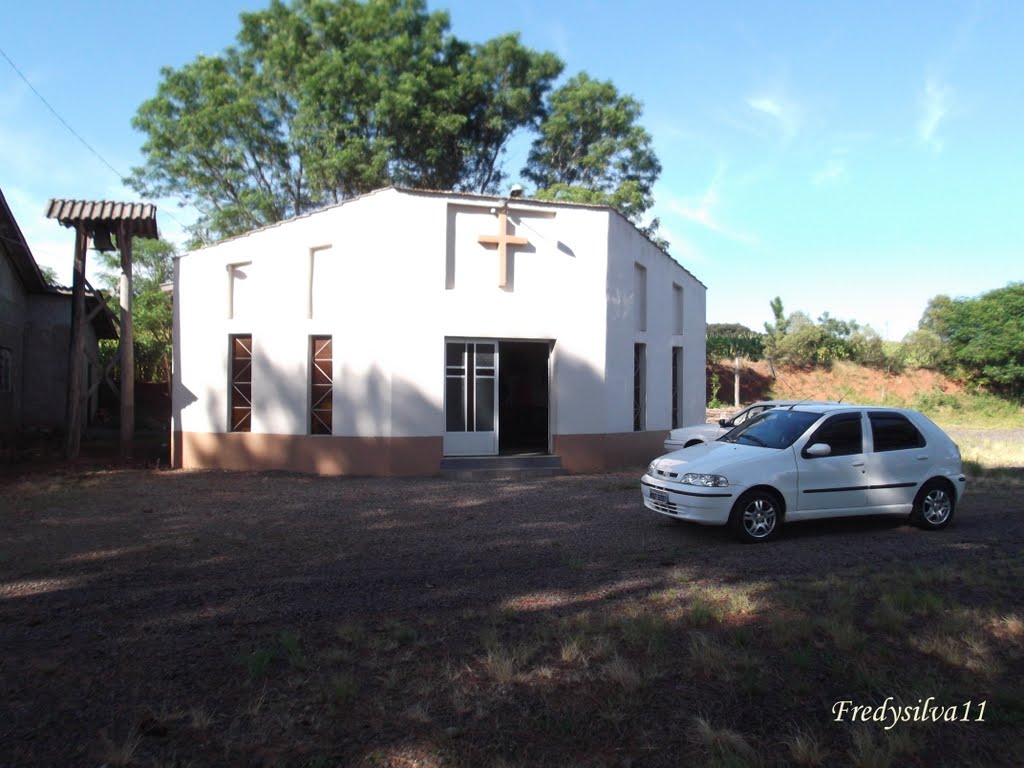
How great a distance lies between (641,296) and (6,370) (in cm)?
1582

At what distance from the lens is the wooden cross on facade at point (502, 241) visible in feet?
45.0

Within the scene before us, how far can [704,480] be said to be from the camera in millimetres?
7848

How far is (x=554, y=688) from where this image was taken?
4211 millimetres

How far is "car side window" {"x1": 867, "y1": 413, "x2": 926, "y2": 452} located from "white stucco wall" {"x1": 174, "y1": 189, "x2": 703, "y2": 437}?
6.31m

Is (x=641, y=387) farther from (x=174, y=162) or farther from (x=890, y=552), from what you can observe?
(x=174, y=162)

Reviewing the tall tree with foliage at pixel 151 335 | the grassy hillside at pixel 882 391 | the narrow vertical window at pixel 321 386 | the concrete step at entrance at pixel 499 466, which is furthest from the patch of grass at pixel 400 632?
the grassy hillside at pixel 882 391

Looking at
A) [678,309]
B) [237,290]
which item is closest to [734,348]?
[678,309]

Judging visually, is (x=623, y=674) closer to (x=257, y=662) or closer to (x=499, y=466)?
(x=257, y=662)

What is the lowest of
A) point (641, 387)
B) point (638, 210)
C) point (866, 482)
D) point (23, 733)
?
point (23, 733)

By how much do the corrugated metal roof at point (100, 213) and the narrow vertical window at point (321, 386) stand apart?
15.2 ft

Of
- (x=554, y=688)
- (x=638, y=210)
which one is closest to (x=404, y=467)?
(x=554, y=688)

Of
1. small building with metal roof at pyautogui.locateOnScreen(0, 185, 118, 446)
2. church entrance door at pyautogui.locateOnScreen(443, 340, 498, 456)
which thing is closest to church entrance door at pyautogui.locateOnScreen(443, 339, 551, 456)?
church entrance door at pyautogui.locateOnScreen(443, 340, 498, 456)

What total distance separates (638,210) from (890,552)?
66.3 feet

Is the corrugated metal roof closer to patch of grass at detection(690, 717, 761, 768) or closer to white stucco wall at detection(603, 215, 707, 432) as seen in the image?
white stucco wall at detection(603, 215, 707, 432)
